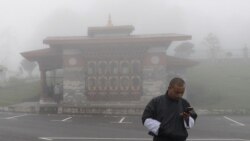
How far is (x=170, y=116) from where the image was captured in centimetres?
464

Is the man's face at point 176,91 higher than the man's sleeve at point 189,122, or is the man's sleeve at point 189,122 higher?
the man's face at point 176,91

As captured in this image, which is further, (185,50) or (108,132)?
(185,50)

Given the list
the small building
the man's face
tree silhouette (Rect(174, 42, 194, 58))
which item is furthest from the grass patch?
tree silhouette (Rect(174, 42, 194, 58))

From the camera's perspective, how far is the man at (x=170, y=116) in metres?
4.59

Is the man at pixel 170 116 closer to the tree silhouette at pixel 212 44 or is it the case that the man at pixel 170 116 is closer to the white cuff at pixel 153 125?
the white cuff at pixel 153 125

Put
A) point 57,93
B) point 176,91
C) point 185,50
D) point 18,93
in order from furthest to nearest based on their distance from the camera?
point 185,50 < point 18,93 < point 57,93 < point 176,91

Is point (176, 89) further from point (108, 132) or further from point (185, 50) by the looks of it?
point (185, 50)

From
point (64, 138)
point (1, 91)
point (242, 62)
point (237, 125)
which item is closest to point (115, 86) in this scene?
point (237, 125)

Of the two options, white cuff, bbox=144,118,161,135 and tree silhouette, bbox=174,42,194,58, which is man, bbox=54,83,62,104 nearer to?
white cuff, bbox=144,118,161,135

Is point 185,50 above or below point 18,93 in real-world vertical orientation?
above

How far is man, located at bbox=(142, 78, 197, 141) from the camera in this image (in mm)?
4594

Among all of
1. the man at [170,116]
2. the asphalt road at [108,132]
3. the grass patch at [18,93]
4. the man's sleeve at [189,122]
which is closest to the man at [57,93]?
the grass patch at [18,93]

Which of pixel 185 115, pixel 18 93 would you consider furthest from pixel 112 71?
pixel 185 115

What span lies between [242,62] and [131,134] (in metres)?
37.5
